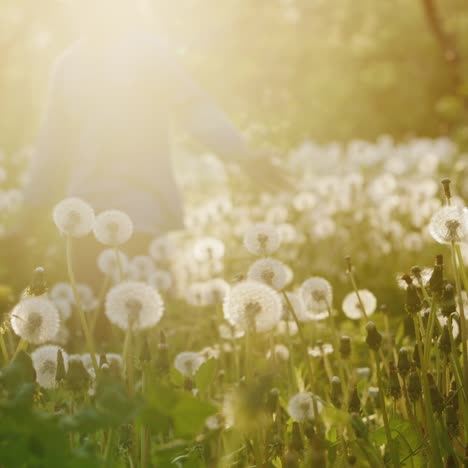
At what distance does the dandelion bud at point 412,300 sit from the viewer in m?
1.41

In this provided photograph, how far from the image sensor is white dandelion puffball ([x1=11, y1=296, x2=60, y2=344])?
1.36 m

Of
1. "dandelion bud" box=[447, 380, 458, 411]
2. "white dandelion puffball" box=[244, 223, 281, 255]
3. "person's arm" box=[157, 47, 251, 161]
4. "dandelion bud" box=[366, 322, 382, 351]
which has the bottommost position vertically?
"dandelion bud" box=[447, 380, 458, 411]

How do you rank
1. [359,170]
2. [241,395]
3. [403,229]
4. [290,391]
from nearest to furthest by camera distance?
[241,395]
[290,391]
[403,229]
[359,170]

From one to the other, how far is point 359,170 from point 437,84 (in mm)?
14394

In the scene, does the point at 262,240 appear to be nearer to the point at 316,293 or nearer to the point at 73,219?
the point at 316,293

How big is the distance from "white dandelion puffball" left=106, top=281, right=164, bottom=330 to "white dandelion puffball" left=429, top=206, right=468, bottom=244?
1.79ft

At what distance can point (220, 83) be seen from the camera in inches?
703

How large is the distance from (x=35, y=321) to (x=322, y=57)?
64.7 feet

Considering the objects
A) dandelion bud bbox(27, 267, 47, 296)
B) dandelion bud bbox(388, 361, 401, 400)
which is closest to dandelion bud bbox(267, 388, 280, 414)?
dandelion bud bbox(388, 361, 401, 400)

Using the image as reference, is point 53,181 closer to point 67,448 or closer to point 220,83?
point 67,448

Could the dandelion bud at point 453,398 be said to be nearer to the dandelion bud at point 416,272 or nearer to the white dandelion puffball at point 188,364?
the dandelion bud at point 416,272

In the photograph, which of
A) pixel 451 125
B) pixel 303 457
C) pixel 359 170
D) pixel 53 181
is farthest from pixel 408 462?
pixel 451 125

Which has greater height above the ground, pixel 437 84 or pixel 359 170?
pixel 437 84

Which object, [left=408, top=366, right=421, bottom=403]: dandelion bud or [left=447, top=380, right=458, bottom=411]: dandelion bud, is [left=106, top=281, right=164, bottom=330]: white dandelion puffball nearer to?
[left=408, top=366, right=421, bottom=403]: dandelion bud
